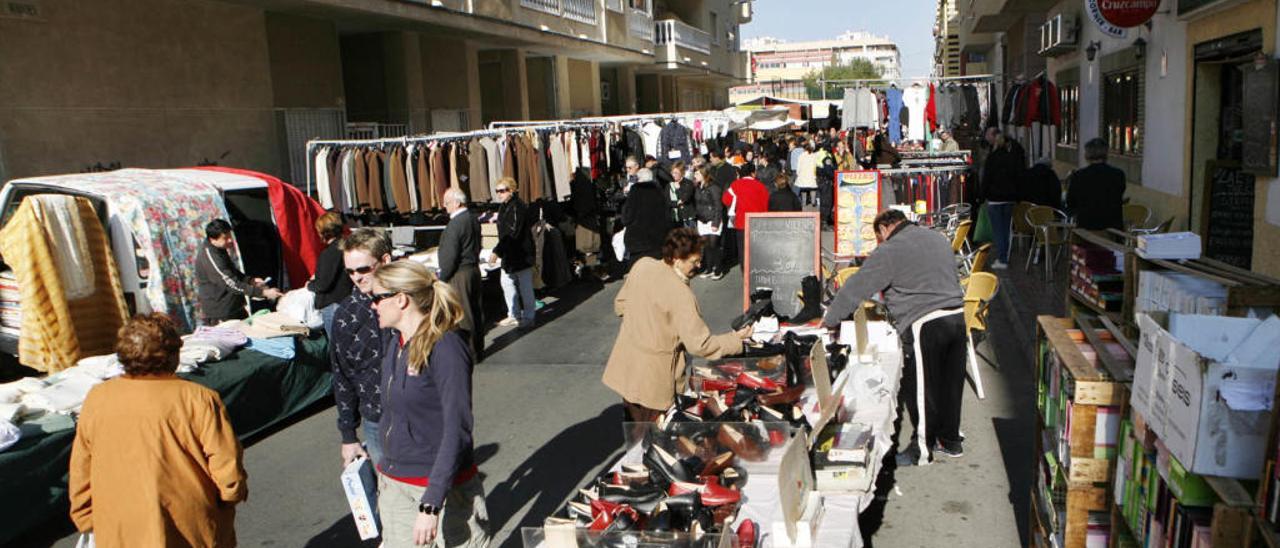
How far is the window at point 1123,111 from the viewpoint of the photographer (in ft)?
43.5

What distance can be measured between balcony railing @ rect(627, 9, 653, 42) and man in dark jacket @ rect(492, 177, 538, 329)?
20.3 metres

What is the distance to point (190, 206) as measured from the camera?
8.78m

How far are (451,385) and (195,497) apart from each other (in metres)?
1.14

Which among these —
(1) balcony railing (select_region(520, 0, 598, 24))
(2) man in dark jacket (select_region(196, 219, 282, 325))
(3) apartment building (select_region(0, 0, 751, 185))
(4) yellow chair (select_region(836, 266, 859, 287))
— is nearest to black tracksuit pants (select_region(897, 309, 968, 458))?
(4) yellow chair (select_region(836, 266, 859, 287))

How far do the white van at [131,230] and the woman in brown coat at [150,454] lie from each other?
160 inches

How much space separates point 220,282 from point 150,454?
5073mm

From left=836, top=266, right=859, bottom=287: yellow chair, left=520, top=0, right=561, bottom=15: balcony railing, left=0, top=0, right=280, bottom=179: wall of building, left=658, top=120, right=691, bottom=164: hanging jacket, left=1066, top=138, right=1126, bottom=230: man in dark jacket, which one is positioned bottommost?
left=836, top=266, right=859, bottom=287: yellow chair

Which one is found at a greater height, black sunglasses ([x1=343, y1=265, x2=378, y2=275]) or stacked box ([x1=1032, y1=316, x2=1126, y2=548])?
black sunglasses ([x1=343, y1=265, x2=378, y2=275])

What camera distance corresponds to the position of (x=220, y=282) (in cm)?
827

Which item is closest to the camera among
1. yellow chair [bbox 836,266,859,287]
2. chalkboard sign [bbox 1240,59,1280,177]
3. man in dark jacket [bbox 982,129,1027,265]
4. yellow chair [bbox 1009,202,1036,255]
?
chalkboard sign [bbox 1240,59,1280,177]

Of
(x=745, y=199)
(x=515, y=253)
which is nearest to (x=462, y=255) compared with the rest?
(x=515, y=253)

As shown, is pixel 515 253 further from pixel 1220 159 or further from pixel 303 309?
pixel 1220 159

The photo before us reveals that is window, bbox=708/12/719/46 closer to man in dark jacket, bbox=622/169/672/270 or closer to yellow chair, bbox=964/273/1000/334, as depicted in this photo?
man in dark jacket, bbox=622/169/672/270

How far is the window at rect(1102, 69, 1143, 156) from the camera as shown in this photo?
13.3 meters
